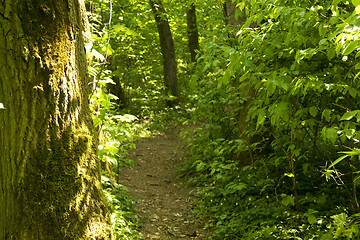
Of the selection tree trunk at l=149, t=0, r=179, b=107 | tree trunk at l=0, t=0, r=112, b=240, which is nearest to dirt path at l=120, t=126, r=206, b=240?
tree trunk at l=0, t=0, r=112, b=240

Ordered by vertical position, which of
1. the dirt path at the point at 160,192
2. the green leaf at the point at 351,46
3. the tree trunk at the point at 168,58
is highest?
the tree trunk at the point at 168,58

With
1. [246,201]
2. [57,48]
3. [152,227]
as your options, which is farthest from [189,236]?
[57,48]

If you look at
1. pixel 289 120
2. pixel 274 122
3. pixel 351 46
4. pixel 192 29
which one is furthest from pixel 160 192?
pixel 192 29

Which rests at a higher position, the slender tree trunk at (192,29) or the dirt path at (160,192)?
the slender tree trunk at (192,29)

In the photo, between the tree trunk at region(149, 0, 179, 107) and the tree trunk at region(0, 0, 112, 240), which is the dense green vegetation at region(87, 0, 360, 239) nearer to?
the tree trunk at region(0, 0, 112, 240)

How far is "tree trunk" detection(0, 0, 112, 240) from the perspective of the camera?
2.26 m

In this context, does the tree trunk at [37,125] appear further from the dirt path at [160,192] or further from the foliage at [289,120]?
the dirt path at [160,192]

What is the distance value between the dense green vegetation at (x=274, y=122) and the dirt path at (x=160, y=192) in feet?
1.16

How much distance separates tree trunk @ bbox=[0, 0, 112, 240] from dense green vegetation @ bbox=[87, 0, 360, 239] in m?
0.68

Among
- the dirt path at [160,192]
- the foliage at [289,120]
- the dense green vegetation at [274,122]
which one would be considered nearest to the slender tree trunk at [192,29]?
the dirt path at [160,192]

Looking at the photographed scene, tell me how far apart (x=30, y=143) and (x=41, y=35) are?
0.73m

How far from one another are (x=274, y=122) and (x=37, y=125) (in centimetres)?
216

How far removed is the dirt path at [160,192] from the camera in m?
5.98

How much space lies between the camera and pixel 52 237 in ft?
7.60
